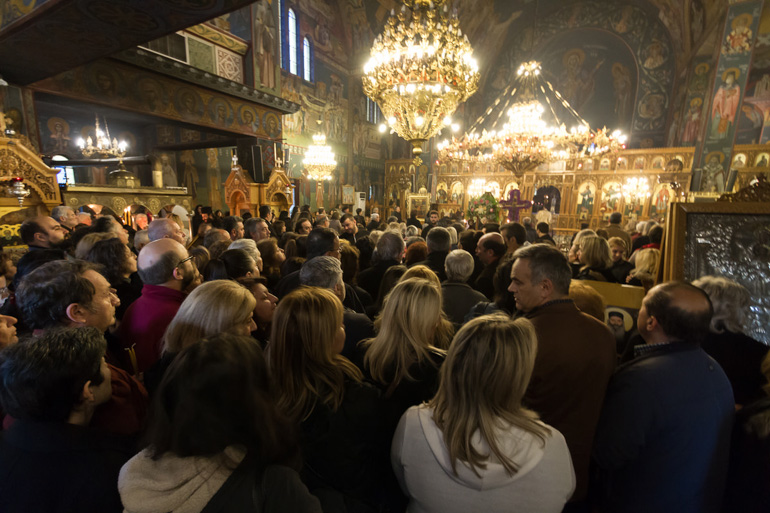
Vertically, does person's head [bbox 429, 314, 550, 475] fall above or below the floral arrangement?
below

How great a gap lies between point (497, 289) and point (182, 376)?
→ 2.60 m

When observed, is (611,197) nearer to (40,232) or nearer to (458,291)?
(458,291)

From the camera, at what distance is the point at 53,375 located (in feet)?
3.56

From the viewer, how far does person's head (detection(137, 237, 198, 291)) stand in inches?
91.3

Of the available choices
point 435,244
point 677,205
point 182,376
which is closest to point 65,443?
point 182,376

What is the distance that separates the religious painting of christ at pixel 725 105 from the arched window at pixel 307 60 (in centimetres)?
1656

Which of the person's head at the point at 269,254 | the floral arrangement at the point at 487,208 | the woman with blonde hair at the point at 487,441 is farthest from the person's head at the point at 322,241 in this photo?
the floral arrangement at the point at 487,208

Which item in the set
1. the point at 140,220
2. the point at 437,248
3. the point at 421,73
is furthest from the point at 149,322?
the point at 421,73

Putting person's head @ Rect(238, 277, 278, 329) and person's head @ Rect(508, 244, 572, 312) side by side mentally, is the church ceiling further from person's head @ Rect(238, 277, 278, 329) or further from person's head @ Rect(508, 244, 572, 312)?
person's head @ Rect(508, 244, 572, 312)

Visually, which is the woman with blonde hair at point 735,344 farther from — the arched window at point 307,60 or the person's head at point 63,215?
the arched window at point 307,60

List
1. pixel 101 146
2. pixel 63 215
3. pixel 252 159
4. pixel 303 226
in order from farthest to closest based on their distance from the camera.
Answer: pixel 101 146 → pixel 252 159 → pixel 303 226 → pixel 63 215

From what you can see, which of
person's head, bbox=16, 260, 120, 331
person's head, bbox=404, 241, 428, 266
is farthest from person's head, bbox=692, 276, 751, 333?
person's head, bbox=16, 260, 120, 331

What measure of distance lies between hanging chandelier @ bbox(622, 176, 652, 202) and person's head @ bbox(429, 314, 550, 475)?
804 inches

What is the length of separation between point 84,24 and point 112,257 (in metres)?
2.79
